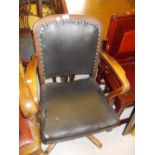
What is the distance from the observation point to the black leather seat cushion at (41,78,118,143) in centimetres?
137

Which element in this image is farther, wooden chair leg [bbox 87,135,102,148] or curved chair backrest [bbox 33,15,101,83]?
wooden chair leg [bbox 87,135,102,148]

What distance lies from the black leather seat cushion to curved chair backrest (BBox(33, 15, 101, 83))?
0.10 metres

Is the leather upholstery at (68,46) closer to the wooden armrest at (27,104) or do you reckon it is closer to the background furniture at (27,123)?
the background furniture at (27,123)

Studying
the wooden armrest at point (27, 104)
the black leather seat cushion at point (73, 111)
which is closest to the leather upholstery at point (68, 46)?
the black leather seat cushion at point (73, 111)

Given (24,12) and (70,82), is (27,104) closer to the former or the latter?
(70,82)

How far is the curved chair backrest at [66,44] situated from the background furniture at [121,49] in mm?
116

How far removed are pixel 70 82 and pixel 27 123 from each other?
46 centimetres

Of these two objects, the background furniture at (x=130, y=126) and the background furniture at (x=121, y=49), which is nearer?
the background furniture at (x=121, y=49)

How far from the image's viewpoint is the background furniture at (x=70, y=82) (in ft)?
4.58

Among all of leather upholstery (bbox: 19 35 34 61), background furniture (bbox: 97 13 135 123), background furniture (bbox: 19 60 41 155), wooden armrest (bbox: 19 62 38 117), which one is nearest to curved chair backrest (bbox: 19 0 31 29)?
leather upholstery (bbox: 19 35 34 61)

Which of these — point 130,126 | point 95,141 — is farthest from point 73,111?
point 130,126

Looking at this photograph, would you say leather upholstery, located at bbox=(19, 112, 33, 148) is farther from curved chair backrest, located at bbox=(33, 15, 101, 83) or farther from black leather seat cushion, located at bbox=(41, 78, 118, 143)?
curved chair backrest, located at bbox=(33, 15, 101, 83)
